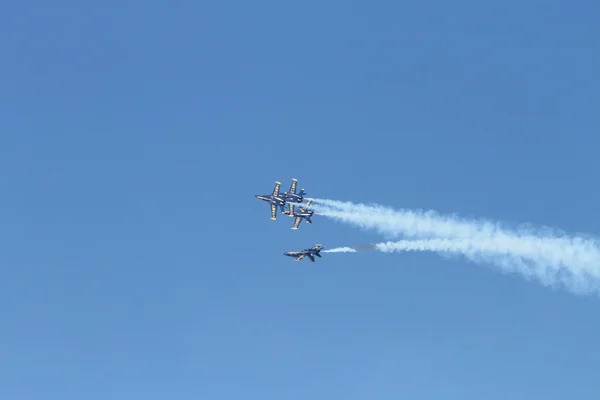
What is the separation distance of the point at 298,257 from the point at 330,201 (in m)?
13.8

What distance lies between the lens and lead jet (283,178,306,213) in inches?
7087

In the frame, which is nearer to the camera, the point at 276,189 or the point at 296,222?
the point at 296,222

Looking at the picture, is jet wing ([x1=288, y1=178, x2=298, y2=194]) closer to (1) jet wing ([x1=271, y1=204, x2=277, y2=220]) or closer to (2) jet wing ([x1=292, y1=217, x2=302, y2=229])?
(1) jet wing ([x1=271, y1=204, x2=277, y2=220])

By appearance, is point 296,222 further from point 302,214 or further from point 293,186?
point 293,186

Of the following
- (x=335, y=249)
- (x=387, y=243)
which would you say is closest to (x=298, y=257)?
(x=335, y=249)

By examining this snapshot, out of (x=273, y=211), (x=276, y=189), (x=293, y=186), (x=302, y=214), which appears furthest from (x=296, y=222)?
(x=276, y=189)

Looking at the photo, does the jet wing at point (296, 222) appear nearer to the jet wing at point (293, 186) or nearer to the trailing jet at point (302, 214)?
the trailing jet at point (302, 214)

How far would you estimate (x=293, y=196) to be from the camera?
18012cm

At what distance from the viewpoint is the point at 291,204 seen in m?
181

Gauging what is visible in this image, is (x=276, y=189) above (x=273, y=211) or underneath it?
above

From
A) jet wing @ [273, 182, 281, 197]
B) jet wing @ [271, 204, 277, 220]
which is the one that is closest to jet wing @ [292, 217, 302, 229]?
jet wing @ [271, 204, 277, 220]

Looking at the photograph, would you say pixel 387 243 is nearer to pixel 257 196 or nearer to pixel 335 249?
pixel 335 249

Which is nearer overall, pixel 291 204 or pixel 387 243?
pixel 387 243

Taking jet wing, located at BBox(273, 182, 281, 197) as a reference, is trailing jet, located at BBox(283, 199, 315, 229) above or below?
below
